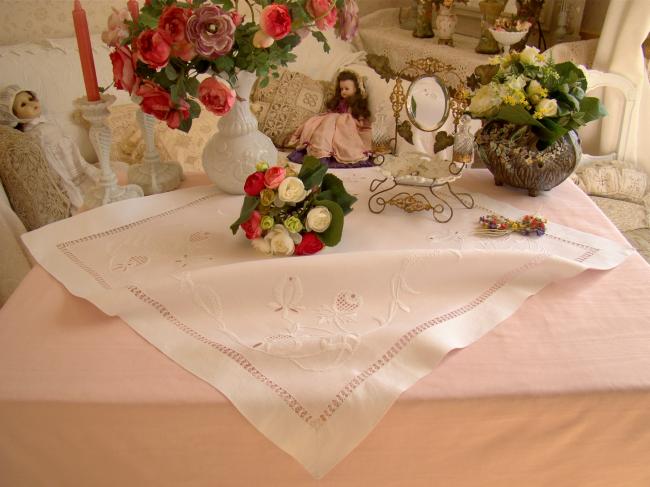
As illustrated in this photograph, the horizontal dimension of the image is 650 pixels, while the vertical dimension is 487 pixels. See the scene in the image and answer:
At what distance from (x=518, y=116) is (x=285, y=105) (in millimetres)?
1563

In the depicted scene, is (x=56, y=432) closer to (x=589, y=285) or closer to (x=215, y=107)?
(x=215, y=107)

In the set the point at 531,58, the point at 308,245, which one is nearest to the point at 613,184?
the point at 531,58

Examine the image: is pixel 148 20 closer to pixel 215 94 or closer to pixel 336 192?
pixel 215 94

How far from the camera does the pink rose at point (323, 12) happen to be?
109cm

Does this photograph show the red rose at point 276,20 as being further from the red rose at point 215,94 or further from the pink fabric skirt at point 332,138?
the pink fabric skirt at point 332,138

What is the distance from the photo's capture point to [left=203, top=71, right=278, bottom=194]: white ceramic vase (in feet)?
4.20

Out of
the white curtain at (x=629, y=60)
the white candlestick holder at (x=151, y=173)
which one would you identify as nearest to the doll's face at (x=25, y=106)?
the white candlestick holder at (x=151, y=173)

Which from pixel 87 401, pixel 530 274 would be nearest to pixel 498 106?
pixel 530 274

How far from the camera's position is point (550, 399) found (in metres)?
0.82

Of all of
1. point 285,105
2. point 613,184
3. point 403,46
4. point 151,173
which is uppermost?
point 403,46

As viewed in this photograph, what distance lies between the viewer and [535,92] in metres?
1.24

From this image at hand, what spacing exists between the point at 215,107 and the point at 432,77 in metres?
0.55

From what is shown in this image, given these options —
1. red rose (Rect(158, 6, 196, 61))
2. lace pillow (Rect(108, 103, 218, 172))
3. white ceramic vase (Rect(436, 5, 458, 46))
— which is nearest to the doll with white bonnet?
lace pillow (Rect(108, 103, 218, 172))

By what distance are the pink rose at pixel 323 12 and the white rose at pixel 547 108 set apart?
0.47m
